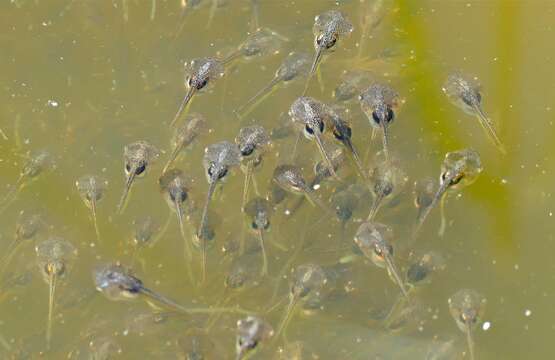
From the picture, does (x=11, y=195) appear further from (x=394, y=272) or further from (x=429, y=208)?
(x=429, y=208)

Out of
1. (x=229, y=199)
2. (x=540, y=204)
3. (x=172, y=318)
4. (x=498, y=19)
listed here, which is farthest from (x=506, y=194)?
(x=172, y=318)

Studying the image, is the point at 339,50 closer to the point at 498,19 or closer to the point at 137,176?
the point at 498,19

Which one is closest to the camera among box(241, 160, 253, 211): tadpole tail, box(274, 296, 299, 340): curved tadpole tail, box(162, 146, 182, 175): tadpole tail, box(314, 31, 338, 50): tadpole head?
box(274, 296, 299, 340): curved tadpole tail

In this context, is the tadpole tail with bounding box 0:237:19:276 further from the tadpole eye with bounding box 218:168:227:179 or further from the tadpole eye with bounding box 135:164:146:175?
the tadpole eye with bounding box 218:168:227:179

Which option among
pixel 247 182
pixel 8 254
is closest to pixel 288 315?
pixel 247 182

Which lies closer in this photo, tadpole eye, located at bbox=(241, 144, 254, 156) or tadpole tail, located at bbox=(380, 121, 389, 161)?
tadpole tail, located at bbox=(380, 121, 389, 161)

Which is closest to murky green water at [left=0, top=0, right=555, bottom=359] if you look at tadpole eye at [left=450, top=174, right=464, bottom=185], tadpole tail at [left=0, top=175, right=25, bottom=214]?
tadpole tail at [left=0, top=175, right=25, bottom=214]
